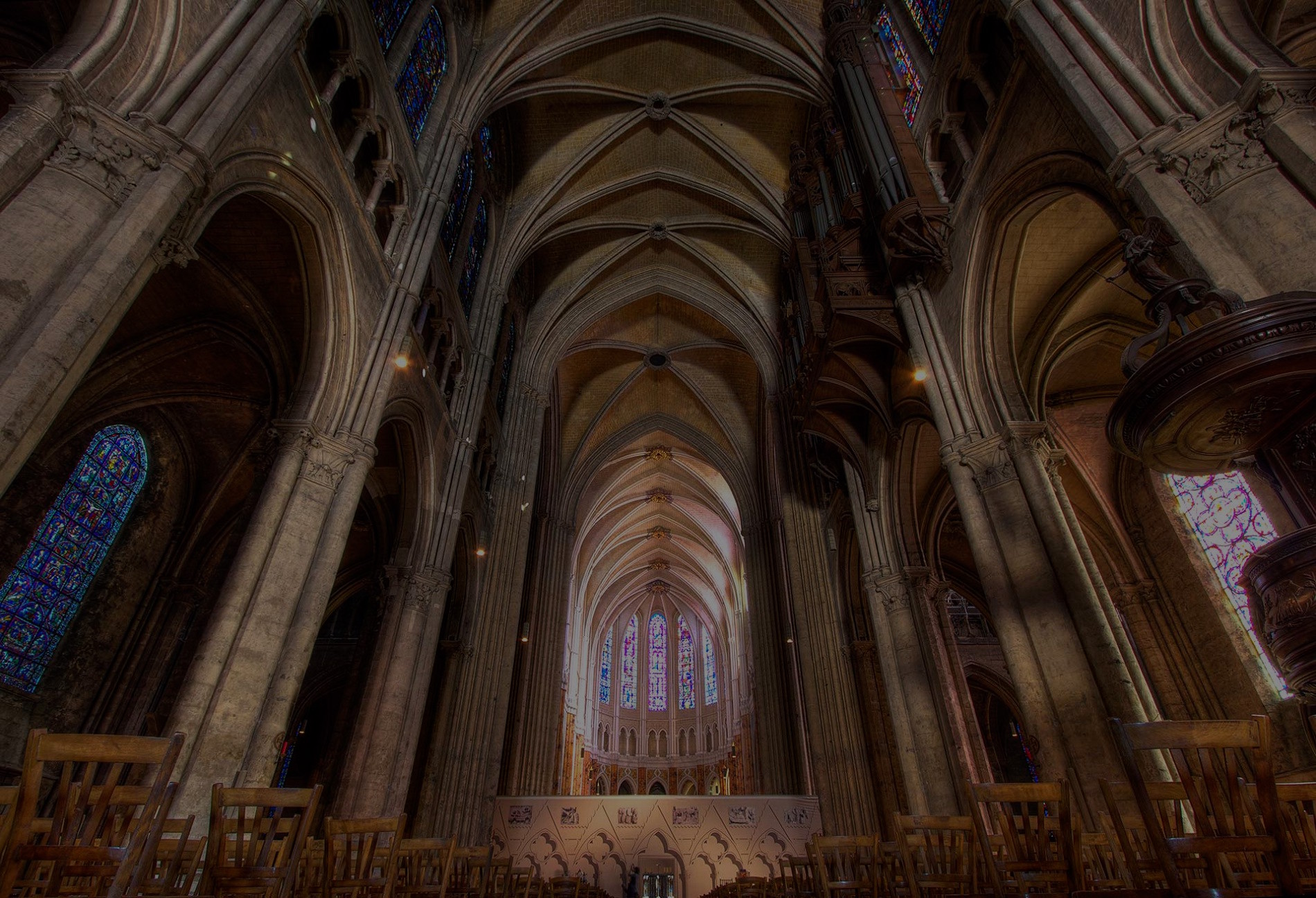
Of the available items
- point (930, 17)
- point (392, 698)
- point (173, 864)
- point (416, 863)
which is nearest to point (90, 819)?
point (173, 864)

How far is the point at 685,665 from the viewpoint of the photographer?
129 feet

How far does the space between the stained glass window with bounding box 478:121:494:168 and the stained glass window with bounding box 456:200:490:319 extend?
3.06ft

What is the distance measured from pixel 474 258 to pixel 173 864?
1341 centimetres

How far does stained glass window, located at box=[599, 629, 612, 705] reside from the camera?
35844 mm

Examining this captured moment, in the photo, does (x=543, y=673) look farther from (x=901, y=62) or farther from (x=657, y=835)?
(x=901, y=62)

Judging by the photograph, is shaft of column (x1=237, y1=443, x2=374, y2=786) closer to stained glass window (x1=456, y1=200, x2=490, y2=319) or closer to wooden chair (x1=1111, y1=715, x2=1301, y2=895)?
stained glass window (x1=456, y1=200, x2=490, y2=319)

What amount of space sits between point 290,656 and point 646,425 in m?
18.1

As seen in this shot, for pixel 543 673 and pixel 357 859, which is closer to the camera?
pixel 357 859

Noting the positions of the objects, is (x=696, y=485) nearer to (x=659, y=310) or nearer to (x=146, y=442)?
(x=659, y=310)

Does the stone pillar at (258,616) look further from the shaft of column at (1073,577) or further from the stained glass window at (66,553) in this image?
the stained glass window at (66,553)

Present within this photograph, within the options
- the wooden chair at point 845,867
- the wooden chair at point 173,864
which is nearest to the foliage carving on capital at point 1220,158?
the wooden chair at point 845,867

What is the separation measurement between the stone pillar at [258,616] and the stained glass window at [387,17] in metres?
6.30

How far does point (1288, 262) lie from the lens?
416 centimetres

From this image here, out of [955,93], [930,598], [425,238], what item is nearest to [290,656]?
[425,238]
